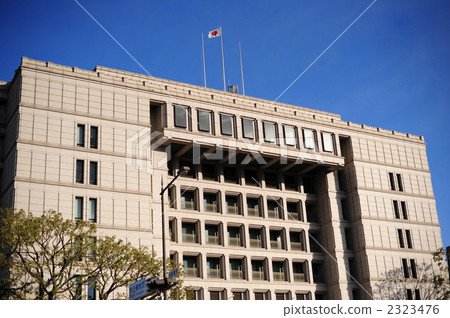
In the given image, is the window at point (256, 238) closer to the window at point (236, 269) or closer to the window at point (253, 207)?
the window at point (253, 207)

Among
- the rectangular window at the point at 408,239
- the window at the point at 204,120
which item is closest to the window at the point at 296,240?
the rectangular window at the point at 408,239

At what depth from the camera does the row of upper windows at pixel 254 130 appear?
58312mm

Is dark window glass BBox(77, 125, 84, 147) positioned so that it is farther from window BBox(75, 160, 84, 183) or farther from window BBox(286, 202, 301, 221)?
window BBox(286, 202, 301, 221)

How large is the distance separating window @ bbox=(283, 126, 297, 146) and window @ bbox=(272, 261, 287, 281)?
1264cm

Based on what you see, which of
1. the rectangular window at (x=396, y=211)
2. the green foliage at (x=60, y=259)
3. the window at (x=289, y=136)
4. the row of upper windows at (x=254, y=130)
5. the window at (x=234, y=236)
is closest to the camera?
the green foliage at (x=60, y=259)

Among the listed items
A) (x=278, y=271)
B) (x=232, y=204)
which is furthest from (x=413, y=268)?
(x=232, y=204)

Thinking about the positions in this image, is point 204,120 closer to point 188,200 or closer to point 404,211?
point 188,200

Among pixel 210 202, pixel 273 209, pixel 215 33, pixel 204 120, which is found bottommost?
pixel 273 209

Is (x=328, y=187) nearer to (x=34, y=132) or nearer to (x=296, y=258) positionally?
(x=296, y=258)

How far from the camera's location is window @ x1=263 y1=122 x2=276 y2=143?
62094 mm

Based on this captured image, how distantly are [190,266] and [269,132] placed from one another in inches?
638

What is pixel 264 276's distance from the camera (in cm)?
6069

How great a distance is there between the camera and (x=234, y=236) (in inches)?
2420

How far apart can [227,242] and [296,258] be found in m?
8.12
